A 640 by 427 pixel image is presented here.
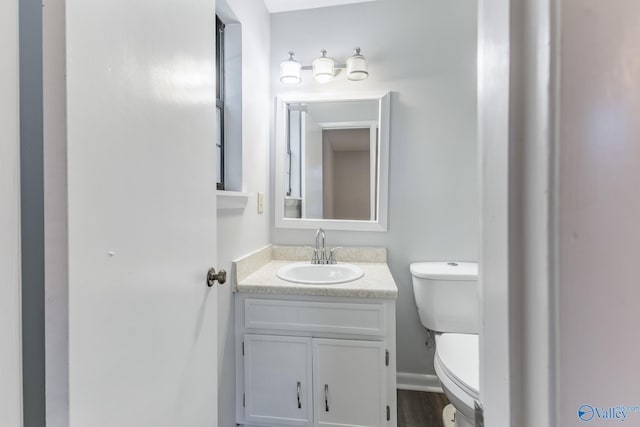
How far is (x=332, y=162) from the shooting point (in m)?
1.80

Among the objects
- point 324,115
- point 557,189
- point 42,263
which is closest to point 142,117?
point 42,263

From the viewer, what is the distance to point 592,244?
223mm

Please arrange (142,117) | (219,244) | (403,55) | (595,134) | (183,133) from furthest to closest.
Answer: (403,55) → (219,244) → (183,133) → (142,117) → (595,134)

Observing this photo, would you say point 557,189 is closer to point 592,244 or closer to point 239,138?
point 592,244

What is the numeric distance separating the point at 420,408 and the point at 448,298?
645 mm

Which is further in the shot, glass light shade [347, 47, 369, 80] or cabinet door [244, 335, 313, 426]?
glass light shade [347, 47, 369, 80]

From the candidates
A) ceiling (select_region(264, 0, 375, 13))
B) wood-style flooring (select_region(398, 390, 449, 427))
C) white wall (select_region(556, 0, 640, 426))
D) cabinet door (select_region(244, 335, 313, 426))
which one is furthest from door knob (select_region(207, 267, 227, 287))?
ceiling (select_region(264, 0, 375, 13))

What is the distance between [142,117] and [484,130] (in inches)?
24.2

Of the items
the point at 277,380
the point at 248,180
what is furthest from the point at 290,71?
the point at 277,380

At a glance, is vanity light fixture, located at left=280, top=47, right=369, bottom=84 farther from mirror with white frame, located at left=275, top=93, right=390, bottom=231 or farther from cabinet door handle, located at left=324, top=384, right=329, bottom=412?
cabinet door handle, located at left=324, top=384, right=329, bottom=412

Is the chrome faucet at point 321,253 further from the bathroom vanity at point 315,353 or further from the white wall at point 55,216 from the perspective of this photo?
the white wall at point 55,216

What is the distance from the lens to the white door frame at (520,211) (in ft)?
0.76

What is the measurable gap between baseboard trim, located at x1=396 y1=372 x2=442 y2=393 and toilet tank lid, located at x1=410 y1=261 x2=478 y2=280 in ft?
2.19

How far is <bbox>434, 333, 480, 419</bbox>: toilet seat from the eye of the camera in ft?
3.12
